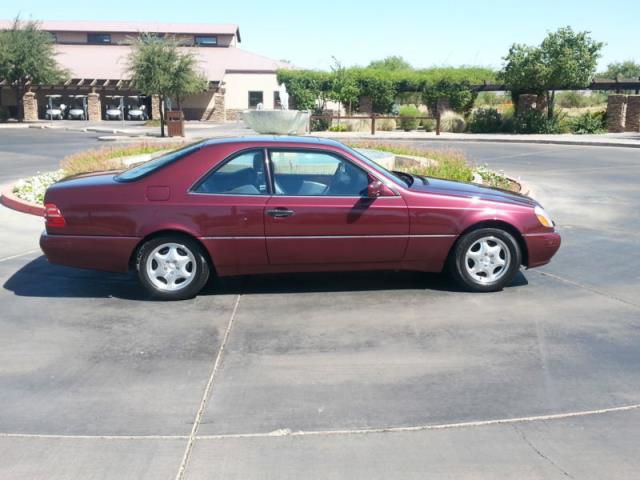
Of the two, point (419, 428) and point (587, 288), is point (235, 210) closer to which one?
point (419, 428)

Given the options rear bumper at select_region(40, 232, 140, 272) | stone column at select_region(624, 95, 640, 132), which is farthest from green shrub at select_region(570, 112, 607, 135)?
rear bumper at select_region(40, 232, 140, 272)

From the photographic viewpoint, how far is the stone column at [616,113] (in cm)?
3635

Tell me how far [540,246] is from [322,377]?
10.3 feet

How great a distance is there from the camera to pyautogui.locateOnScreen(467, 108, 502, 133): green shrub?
39.2 m

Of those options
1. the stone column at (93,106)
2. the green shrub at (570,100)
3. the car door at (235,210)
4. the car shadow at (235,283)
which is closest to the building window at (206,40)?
the stone column at (93,106)

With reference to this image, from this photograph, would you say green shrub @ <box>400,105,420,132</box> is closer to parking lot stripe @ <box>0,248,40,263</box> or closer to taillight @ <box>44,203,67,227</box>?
parking lot stripe @ <box>0,248,40,263</box>

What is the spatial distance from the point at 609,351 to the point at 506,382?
1.13 meters

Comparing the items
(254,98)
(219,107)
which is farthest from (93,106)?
(254,98)

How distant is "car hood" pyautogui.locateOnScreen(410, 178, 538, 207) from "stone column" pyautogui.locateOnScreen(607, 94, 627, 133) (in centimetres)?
3172

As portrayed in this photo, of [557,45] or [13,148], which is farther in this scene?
[557,45]

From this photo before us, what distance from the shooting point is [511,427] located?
4.43 meters

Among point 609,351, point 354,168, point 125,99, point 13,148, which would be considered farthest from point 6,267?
point 125,99

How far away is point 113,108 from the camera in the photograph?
60.2 meters

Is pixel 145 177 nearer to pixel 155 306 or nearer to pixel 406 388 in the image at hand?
pixel 155 306
